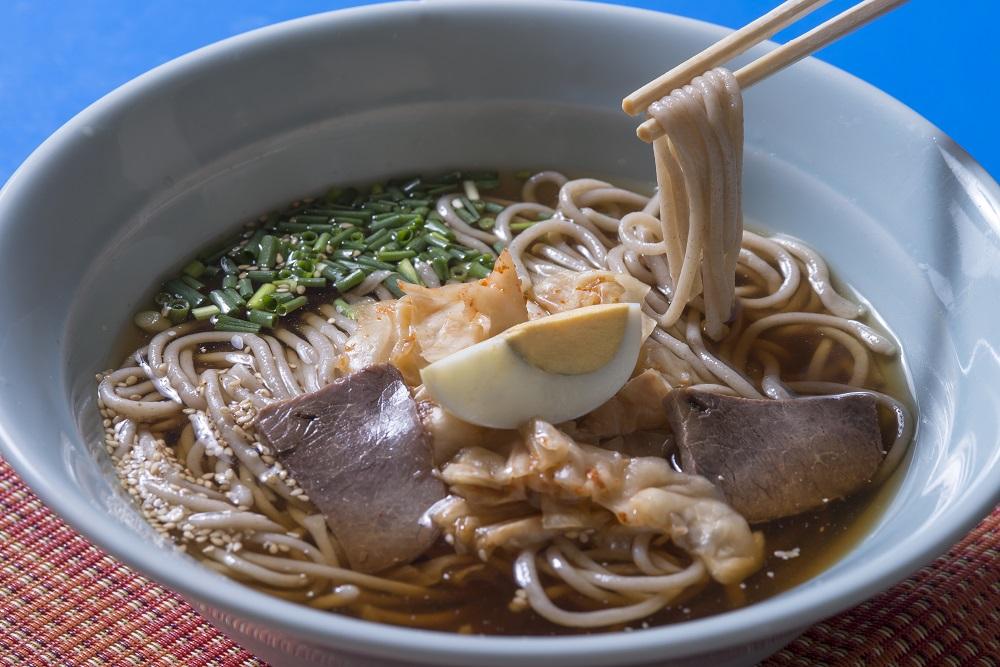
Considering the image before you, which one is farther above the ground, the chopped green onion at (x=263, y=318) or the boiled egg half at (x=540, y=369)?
the boiled egg half at (x=540, y=369)

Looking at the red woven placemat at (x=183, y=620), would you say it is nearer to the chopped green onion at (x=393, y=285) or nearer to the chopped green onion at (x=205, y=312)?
the chopped green onion at (x=205, y=312)

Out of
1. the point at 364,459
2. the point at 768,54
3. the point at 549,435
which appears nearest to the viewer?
the point at 549,435

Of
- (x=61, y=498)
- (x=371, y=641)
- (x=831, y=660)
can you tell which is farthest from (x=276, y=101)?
(x=831, y=660)

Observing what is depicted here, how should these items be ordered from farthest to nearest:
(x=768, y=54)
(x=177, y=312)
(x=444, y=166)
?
(x=444, y=166), (x=177, y=312), (x=768, y=54)

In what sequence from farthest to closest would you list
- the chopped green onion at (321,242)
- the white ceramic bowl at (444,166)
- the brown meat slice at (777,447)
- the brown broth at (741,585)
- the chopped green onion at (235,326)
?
the chopped green onion at (321,242) → the chopped green onion at (235,326) → the brown meat slice at (777,447) → the brown broth at (741,585) → the white ceramic bowl at (444,166)

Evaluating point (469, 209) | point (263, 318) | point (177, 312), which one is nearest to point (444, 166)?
point (469, 209)

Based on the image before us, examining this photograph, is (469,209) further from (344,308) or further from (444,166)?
(344,308)

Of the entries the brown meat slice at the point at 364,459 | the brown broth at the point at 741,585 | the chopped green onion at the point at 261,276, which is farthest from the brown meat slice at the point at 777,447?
the chopped green onion at the point at 261,276

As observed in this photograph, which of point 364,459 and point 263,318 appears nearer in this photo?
point 364,459
